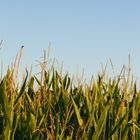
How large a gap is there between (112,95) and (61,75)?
551 millimetres

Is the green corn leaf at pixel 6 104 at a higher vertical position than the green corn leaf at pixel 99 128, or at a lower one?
higher

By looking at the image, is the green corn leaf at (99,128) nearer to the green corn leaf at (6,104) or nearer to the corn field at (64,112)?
the corn field at (64,112)

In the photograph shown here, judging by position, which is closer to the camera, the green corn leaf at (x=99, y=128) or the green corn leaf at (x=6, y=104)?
the green corn leaf at (x=6, y=104)

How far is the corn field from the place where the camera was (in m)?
2.65

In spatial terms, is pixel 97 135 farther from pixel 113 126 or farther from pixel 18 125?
pixel 18 125

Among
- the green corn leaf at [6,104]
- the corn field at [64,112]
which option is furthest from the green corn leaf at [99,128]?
the green corn leaf at [6,104]

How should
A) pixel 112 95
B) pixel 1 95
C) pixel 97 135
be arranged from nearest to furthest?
pixel 1 95 → pixel 97 135 → pixel 112 95

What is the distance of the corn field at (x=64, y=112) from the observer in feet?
8.69

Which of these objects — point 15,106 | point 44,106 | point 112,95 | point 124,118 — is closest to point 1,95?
point 15,106

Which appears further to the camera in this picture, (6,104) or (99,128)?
(99,128)

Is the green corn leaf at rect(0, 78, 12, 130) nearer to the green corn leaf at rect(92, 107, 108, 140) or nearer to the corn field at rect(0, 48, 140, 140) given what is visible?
the corn field at rect(0, 48, 140, 140)

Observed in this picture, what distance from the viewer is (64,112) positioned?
127 inches

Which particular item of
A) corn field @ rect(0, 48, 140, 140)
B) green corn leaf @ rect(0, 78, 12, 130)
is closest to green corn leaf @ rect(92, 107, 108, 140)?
corn field @ rect(0, 48, 140, 140)

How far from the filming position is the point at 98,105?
127 inches
